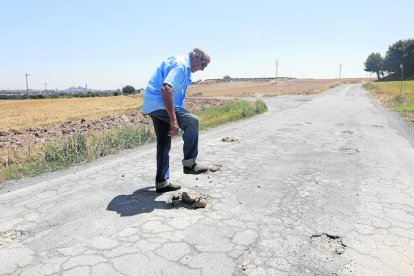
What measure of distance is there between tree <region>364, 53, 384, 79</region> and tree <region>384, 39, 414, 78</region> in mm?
12394

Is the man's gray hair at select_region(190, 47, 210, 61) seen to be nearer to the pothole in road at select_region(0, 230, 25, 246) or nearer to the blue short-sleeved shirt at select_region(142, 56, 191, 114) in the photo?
the blue short-sleeved shirt at select_region(142, 56, 191, 114)

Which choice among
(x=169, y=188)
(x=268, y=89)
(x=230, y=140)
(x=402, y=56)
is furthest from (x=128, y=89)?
(x=169, y=188)

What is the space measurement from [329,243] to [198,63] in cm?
249

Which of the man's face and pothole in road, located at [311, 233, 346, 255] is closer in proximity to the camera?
pothole in road, located at [311, 233, 346, 255]

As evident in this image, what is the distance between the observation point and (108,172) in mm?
6367

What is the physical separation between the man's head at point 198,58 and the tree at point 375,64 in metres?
131

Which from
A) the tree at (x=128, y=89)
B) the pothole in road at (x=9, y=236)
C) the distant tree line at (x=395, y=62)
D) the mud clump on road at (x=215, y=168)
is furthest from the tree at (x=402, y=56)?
the pothole in road at (x=9, y=236)

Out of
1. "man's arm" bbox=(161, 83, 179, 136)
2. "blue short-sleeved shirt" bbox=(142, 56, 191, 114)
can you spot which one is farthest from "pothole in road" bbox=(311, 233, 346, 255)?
"blue short-sleeved shirt" bbox=(142, 56, 191, 114)

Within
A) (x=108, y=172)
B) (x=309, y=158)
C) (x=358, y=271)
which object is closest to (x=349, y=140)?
(x=309, y=158)

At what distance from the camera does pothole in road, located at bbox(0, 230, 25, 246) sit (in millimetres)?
3621

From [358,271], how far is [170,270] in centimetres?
149

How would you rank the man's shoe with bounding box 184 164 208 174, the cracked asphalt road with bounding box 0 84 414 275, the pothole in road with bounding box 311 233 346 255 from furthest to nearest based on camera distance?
1. the man's shoe with bounding box 184 164 208 174
2. the pothole in road with bounding box 311 233 346 255
3. the cracked asphalt road with bounding box 0 84 414 275

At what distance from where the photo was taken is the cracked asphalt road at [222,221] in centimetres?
318

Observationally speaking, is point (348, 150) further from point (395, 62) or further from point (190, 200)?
point (395, 62)
